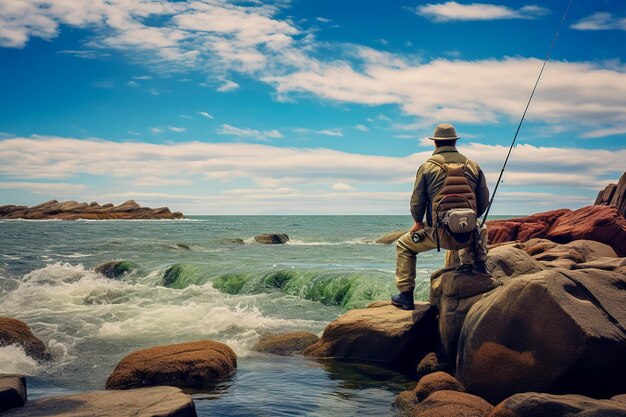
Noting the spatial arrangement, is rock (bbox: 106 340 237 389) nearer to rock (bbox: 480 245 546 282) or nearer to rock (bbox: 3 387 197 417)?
rock (bbox: 3 387 197 417)

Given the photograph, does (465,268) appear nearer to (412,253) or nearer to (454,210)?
(412,253)

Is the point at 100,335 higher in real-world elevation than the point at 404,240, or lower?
lower

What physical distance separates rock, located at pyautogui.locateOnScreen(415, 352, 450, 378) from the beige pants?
1.17 m

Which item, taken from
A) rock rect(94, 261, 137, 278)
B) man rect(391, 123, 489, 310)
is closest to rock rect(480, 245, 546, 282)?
man rect(391, 123, 489, 310)

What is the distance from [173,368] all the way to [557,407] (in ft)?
17.0

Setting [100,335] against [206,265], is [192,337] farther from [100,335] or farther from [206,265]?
[206,265]

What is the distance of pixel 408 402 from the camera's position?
23.8 ft

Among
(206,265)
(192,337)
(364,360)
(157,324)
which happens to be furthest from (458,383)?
(206,265)

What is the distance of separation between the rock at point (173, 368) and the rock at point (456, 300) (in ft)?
10.9

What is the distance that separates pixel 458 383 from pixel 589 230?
9.20m

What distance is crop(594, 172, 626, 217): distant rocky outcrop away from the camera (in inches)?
689

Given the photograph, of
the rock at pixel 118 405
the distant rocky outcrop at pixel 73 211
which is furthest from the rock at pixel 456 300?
the distant rocky outcrop at pixel 73 211

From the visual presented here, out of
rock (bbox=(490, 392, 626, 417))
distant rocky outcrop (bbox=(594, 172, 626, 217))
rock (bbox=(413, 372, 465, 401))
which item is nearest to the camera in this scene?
rock (bbox=(490, 392, 626, 417))

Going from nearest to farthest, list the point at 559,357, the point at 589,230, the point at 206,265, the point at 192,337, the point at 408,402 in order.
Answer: the point at 559,357, the point at 408,402, the point at 192,337, the point at 589,230, the point at 206,265
